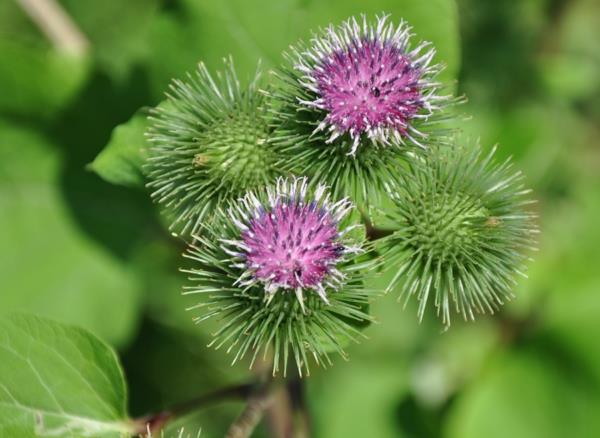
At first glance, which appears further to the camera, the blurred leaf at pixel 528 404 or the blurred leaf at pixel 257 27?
the blurred leaf at pixel 528 404

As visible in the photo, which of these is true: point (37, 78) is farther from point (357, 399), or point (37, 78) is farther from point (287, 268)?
point (357, 399)

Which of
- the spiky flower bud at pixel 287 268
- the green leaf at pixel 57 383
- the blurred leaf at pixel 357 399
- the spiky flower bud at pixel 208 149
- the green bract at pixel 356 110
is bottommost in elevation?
the green leaf at pixel 57 383

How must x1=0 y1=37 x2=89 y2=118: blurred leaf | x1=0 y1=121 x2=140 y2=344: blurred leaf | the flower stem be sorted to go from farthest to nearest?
x1=0 y1=121 x2=140 y2=344: blurred leaf → x1=0 y1=37 x2=89 y2=118: blurred leaf → the flower stem

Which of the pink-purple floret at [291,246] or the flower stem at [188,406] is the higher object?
the pink-purple floret at [291,246]

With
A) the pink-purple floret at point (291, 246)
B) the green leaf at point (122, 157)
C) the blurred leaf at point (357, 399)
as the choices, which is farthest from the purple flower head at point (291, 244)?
the blurred leaf at point (357, 399)

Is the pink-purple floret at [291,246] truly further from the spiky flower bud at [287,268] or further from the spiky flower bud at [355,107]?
the spiky flower bud at [355,107]

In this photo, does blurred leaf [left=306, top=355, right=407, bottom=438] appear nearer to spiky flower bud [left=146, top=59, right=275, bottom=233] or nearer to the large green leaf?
the large green leaf

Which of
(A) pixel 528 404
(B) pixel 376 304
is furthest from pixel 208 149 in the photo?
(A) pixel 528 404

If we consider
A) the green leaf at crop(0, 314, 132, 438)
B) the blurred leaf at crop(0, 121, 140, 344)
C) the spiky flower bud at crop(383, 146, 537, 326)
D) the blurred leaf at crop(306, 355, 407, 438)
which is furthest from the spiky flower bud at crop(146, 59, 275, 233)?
the blurred leaf at crop(306, 355, 407, 438)
